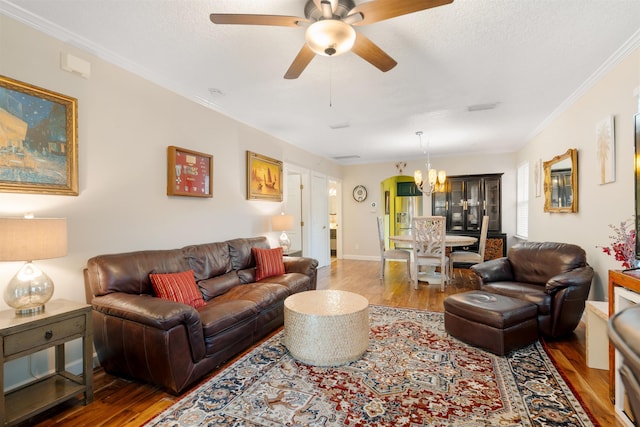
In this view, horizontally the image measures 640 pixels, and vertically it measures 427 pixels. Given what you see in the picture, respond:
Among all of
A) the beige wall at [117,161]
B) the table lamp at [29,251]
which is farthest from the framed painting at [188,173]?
the table lamp at [29,251]

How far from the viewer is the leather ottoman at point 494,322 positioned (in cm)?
250

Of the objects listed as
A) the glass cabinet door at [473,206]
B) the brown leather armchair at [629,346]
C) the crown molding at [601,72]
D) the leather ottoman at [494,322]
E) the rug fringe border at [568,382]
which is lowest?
the rug fringe border at [568,382]

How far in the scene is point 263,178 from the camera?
4715 mm

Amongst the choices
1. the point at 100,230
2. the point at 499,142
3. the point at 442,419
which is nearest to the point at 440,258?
the point at 499,142

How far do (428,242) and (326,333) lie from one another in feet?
9.76

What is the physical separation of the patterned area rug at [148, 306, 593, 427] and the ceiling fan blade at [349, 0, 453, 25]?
7.56 feet

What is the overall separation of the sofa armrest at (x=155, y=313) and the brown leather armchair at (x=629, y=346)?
210cm

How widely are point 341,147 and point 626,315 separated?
5.79 m

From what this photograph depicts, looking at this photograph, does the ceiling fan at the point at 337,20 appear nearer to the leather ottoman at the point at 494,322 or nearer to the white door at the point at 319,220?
the leather ottoman at the point at 494,322

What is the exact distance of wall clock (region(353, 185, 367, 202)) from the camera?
7.83 meters

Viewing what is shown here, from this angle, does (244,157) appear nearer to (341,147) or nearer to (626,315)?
(341,147)

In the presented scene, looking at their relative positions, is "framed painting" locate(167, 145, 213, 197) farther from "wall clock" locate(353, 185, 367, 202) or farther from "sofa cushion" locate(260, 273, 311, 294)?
"wall clock" locate(353, 185, 367, 202)

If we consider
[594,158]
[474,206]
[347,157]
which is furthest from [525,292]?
[347,157]

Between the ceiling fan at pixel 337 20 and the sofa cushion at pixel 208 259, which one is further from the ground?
the ceiling fan at pixel 337 20
